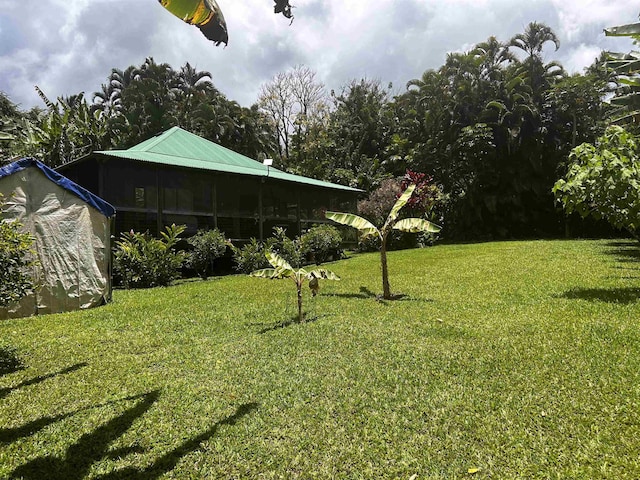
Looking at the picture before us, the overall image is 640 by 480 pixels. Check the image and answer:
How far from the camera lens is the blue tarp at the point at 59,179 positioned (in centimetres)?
786

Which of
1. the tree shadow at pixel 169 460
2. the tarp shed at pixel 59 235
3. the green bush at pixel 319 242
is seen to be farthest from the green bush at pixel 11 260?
the green bush at pixel 319 242

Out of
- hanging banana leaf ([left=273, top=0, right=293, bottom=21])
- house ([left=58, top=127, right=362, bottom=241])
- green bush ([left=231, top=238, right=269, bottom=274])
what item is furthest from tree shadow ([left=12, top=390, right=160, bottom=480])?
house ([left=58, top=127, right=362, bottom=241])

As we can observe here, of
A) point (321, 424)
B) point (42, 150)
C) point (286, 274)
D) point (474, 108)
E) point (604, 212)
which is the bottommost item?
point (321, 424)

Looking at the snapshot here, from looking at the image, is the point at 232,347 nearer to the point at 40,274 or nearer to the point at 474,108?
the point at 40,274

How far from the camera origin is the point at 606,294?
832cm

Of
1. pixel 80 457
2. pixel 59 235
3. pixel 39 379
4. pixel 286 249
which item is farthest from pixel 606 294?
pixel 59 235

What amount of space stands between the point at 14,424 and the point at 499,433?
448cm

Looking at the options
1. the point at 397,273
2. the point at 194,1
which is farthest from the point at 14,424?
the point at 397,273

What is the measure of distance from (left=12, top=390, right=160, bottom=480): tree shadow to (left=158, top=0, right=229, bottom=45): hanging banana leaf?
130 inches

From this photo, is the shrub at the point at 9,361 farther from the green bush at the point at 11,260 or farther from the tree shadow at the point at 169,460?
the tree shadow at the point at 169,460

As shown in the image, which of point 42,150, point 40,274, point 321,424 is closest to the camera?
point 321,424

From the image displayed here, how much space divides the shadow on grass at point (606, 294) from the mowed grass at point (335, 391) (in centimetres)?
8

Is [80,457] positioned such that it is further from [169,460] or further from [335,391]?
[335,391]

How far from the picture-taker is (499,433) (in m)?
3.54
